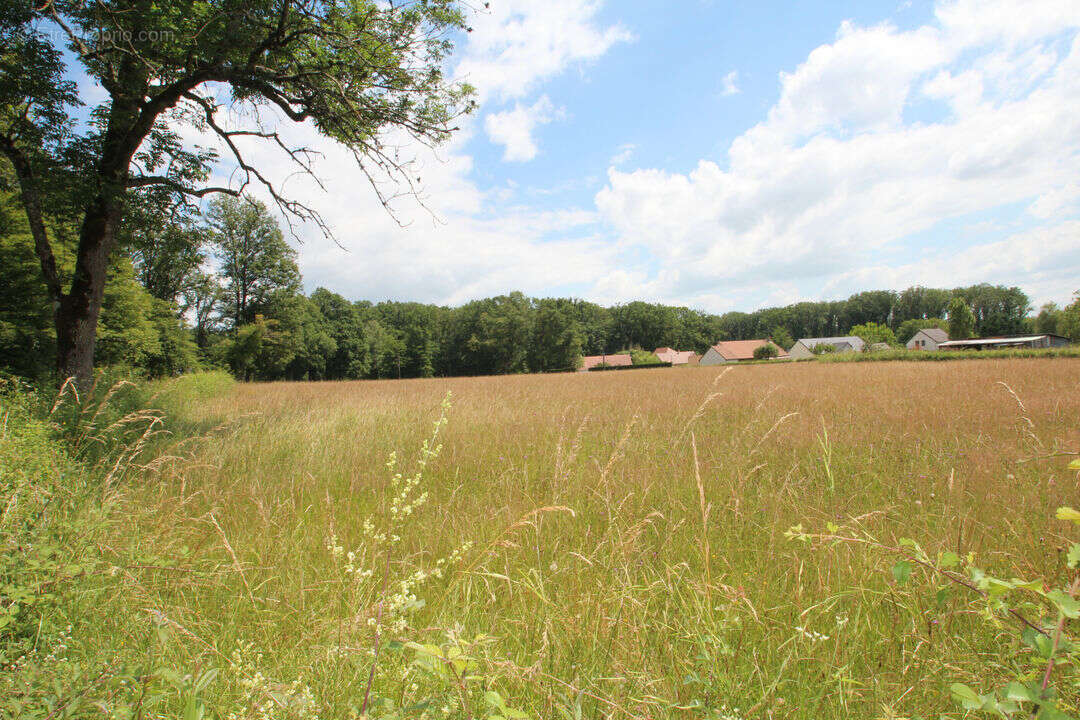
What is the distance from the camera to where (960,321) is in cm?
6362

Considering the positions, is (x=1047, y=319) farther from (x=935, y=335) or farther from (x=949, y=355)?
(x=949, y=355)

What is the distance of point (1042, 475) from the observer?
11.4 feet

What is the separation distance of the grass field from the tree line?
24.7ft

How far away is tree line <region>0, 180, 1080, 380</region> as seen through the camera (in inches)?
521

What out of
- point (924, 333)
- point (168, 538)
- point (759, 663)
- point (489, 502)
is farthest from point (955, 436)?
point (924, 333)

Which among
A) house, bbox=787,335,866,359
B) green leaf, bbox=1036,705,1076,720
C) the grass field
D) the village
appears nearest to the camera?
green leaf, bbox=1036,705,1076,720

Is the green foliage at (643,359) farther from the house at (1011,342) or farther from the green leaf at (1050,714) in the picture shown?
the green leaf at (1050,714)

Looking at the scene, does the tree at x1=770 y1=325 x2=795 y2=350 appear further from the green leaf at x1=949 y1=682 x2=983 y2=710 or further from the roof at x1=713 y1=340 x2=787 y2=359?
the green leaf at x1=949 y1=682 x2=983 y2=710

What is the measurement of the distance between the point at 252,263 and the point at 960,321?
301 feet

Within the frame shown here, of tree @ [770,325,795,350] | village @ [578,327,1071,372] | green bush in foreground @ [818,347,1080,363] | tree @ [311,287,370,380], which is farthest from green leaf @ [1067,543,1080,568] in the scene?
tree @ [770,325,795,350]

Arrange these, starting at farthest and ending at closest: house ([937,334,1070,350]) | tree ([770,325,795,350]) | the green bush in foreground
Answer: tree ([770,325,795,350]), house ([937,334,1070,350]), the green bush in foreground

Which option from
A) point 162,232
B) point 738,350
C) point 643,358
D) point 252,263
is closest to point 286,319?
point 252,263

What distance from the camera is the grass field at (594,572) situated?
1434 millimetres

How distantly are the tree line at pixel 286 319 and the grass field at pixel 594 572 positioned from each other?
7.52 meters
